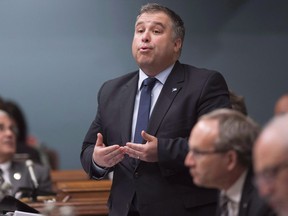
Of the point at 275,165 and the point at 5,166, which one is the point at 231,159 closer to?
the point at 275,165

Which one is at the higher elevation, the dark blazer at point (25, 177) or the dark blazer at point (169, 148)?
the dark blazer at point (169, 148)

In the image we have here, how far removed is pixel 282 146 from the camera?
215 cm

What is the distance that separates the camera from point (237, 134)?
284cm

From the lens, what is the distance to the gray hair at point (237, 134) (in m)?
2.81

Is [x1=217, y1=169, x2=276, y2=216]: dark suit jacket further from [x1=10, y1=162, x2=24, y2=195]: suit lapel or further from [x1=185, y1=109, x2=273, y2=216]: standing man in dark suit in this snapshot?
[x1=10, y1=162, x2=24, y2=195]: suit lapel

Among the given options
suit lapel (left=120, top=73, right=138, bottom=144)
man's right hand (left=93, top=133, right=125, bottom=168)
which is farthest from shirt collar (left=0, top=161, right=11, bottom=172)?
man's right hand (left=93, top=133, right=125, bottom=168)

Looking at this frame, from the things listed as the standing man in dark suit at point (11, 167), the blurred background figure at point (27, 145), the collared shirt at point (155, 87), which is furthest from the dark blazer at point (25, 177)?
the collared shirt at point (155, 87)

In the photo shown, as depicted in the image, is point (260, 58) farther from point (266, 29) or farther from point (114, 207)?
point (114, 207)

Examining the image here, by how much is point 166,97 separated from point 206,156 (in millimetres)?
892

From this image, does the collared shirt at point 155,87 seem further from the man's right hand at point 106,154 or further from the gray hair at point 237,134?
the gray hair at point 237,134

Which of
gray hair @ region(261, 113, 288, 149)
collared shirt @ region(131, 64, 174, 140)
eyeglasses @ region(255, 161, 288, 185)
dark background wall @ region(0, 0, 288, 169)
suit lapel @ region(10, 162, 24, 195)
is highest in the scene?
gray hair @ region(261, 113, 288, 149)

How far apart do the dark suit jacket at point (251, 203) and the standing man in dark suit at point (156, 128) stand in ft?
2.12

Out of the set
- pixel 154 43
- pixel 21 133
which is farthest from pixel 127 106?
pixel 21 133

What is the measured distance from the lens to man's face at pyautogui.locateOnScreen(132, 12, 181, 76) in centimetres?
371
